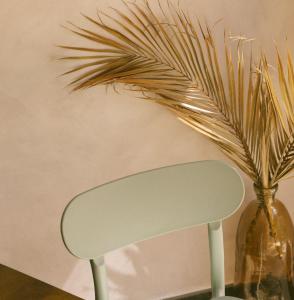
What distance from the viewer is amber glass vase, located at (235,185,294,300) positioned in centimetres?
233

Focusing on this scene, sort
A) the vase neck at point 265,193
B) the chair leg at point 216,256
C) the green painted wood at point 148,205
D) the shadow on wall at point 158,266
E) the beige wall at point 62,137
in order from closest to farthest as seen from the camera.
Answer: the green painted wood at point 148,205, the chair leg at point 216,256, the beige wall at point 62,137, the vase neck at point 265,193, the shadow on wall at point 158,266

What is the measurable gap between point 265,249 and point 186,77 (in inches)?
30.2

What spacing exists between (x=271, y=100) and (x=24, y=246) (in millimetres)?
1159

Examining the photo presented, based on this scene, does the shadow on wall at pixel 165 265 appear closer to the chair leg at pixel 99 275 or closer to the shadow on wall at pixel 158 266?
the shadow on wall at pixel 158 266

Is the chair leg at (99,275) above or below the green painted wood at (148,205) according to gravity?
below

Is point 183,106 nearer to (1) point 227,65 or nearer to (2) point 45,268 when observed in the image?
(1) point 227,65

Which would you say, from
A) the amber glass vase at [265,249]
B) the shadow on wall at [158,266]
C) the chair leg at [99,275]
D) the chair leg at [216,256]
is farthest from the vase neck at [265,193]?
the chair leg at [99,275]

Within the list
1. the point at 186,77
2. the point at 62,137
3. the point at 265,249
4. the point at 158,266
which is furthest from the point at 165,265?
the point at 186,77

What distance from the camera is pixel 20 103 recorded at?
2195mm

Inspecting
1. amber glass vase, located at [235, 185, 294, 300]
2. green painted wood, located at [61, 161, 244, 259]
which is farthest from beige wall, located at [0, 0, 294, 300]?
green painted wood, located at [61, 161, 244, 259]

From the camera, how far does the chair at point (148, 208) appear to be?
144cm

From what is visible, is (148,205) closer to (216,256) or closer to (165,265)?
(216,256)

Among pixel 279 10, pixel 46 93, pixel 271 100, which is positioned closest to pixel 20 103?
pixel 46 93

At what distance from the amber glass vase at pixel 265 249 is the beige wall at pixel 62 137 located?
239 mm
